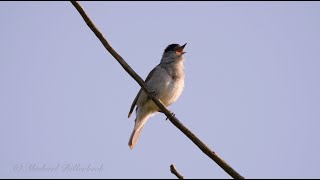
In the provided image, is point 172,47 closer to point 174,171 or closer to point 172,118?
point 172,118

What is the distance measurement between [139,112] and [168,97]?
58cm

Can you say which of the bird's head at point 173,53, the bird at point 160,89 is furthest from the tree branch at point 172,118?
the bird's head at point 173,53

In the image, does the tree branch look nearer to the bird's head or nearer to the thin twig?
the thin twig

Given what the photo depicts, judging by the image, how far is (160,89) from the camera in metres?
6.82

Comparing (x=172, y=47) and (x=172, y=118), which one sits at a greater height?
(x=172, y=47)

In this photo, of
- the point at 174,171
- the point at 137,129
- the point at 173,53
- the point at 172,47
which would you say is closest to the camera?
the point at 174,171

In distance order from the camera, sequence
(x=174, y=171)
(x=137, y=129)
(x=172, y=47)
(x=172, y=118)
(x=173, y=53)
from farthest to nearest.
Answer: (x=172, y=47)
(x=173, y=53)
(x=137, y=129)
(x=172, y=118)
(x=174, y=171)

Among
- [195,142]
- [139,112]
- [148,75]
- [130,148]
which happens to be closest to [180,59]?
[148,75]

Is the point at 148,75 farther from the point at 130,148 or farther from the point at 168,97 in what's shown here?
the point at 130,148

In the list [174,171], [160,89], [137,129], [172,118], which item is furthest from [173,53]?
[174,171]

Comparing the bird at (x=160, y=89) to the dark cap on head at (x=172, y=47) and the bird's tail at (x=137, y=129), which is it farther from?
the dark cap on head at (x=172, y=47)

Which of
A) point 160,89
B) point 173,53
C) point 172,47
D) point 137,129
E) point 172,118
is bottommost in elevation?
point 172,118

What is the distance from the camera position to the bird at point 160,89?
6871 millimetres

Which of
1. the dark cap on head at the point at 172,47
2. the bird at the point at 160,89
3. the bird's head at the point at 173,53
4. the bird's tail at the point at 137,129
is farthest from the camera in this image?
the dark cap on head at the point at 172,47
